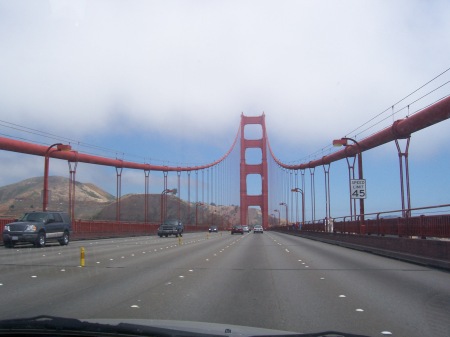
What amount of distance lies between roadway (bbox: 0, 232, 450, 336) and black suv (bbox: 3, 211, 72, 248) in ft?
34.9

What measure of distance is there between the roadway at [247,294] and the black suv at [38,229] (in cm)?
1063

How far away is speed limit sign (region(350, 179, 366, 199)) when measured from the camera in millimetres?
28203

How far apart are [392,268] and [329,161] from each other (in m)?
36.7

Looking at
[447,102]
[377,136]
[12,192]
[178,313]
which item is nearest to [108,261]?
[178,313]

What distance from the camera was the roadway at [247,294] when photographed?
25.1 feet

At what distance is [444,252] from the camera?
15.0 m

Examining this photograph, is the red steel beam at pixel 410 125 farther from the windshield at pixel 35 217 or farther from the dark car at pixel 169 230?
the windshield at pixel 35 217

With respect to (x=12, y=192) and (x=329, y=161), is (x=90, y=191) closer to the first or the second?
(x=12, y=192)

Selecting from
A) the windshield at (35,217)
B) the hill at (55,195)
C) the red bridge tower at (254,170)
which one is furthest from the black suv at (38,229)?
the red bridge tower at (254,170)

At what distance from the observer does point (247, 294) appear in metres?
→ 10.3

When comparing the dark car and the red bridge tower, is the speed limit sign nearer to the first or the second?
the dark car

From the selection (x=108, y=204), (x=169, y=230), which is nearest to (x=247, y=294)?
(x=169, y=230)

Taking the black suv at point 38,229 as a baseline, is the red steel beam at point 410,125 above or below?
above

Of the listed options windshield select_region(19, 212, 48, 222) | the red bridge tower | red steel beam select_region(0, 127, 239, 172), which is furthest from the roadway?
the red bridge tower
